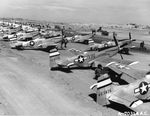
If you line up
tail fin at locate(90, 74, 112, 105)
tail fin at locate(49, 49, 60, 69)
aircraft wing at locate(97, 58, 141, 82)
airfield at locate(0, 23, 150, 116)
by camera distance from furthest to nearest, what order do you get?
tail fin at locate(49, 49, 60, 69), aircraft wing at locate(97, 58, 141, 82), airfield at locate(0, 23, 150, 116), tail fin at locate(90, 74, 112, 105)

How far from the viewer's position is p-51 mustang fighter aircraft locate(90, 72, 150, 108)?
14512 millimetres

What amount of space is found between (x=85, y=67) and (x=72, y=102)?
1253 centimetres

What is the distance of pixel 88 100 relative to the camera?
17.8m

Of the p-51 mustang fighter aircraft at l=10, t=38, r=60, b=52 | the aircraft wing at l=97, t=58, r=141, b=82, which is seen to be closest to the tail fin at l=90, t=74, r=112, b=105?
the aircraft wing at l=97, t=58, r=141, b=82

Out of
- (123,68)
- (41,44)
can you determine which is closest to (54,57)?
(123,68)

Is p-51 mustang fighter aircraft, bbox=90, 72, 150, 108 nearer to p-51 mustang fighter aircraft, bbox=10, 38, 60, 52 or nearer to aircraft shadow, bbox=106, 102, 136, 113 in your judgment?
aircraft shadow, bbox=106, 102, 136, 113

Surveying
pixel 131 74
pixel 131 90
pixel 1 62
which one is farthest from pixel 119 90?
pixel 1 62

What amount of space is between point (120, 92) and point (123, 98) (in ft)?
2.38

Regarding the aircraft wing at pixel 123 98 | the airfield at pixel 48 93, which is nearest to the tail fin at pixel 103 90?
the aircraft wing at pixel 123 98

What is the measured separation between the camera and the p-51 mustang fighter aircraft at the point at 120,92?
47.6 feet

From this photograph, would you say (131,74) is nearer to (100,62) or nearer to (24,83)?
(100,62)

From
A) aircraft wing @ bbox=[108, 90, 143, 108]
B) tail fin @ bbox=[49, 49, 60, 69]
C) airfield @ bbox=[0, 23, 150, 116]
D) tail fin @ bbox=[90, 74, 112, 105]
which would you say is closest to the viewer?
aircraft wing @ bbox=[108, 90, 143, 108]

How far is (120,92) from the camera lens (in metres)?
15.2

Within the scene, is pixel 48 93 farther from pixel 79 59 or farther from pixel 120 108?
pixel 79 59
